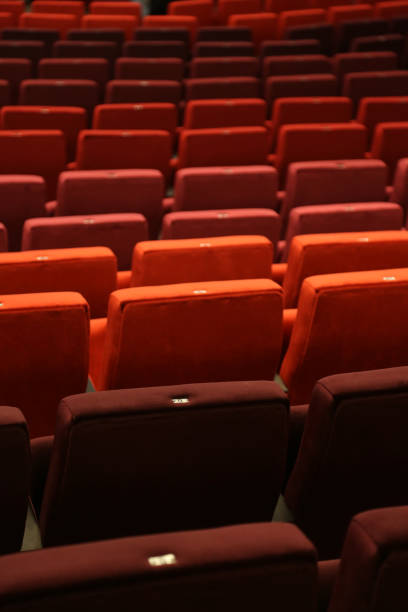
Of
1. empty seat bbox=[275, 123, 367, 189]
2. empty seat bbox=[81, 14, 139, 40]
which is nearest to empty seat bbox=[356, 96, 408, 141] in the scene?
empty seat bbox=[275, 123, 367, 189]

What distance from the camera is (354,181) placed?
808 mm

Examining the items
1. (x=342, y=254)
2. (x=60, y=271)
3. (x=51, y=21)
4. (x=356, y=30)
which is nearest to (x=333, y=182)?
(x=342, y=254)

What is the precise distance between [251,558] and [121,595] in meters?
0.04

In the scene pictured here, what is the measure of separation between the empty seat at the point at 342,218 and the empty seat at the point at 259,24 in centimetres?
79

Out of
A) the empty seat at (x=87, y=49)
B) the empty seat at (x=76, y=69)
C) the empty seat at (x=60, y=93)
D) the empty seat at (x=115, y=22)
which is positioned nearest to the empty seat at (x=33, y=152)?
the empty seat at (x=60, y=93)

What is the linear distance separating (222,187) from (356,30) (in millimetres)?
697

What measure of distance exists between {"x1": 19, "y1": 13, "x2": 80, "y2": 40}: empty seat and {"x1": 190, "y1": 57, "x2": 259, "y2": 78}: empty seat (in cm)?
31

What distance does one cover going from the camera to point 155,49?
125 cm

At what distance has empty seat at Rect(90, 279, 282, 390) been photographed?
18.1 inches

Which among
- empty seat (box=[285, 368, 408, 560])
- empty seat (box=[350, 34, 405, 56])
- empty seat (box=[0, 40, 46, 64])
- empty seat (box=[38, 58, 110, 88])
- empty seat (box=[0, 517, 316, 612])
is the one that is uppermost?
empty seat (box=[350, 34, 405, 56])

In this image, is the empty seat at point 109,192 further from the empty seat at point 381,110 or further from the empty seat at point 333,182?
the empty seat at point 381,110

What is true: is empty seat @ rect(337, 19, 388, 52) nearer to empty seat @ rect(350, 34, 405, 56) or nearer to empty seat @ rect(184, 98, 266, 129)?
empty seat @ rect(350, 34, 405, 56)

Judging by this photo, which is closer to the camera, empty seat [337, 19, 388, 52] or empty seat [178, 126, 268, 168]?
empty seat [178, 126, 268, 168]

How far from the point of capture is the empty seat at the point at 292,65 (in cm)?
117
